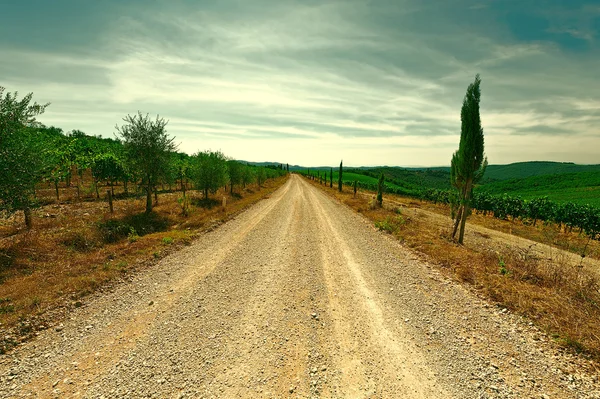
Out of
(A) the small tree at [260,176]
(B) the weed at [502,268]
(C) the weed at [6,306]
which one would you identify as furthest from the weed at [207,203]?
(A) the small tree at [260,176]

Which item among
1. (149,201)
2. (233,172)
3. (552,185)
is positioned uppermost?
(233,172)

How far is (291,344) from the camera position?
6148 mm

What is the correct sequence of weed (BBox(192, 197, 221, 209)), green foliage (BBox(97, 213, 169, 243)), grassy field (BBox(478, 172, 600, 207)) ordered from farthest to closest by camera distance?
1. grassy field (BBox(478, 172, 600, 207))
2. weed (BBox(192, 197, 221, 209))
3. green foliage (BBox(97, 213, 169, 243))

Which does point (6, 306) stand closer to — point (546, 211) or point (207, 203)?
point (207, 203)

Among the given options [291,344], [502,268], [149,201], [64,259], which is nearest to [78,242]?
[64,259]

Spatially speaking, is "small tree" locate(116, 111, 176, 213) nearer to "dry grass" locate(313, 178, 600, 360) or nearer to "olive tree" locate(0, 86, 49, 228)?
"olive tree" locate(0, 86, 49, 228)

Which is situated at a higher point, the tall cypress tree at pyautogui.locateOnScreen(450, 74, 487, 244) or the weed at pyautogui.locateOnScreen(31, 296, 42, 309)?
the tall cypress tree at pyautogui.locateOnScreen(450, 74, 487, 244)

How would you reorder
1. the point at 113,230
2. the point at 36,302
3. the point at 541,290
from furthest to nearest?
the point at 113,230 < the point at 541,290 < the point at 36,302

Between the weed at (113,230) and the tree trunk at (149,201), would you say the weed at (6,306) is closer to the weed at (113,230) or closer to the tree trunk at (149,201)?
the weed at (113,230)

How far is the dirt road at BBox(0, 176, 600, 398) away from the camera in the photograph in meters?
4.82

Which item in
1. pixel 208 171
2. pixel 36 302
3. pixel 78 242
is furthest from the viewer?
pixel 208 171

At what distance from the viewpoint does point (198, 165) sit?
34844mm

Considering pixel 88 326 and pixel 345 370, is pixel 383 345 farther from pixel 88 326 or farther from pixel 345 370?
pixel 88 326

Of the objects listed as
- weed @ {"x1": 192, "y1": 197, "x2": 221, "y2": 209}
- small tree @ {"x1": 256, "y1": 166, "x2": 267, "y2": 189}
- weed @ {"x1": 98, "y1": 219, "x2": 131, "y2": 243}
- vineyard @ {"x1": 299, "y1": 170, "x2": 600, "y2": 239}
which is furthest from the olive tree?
small tree @ {"x1": 256, "y1": 166, "x2": 267, "y2": 189}
